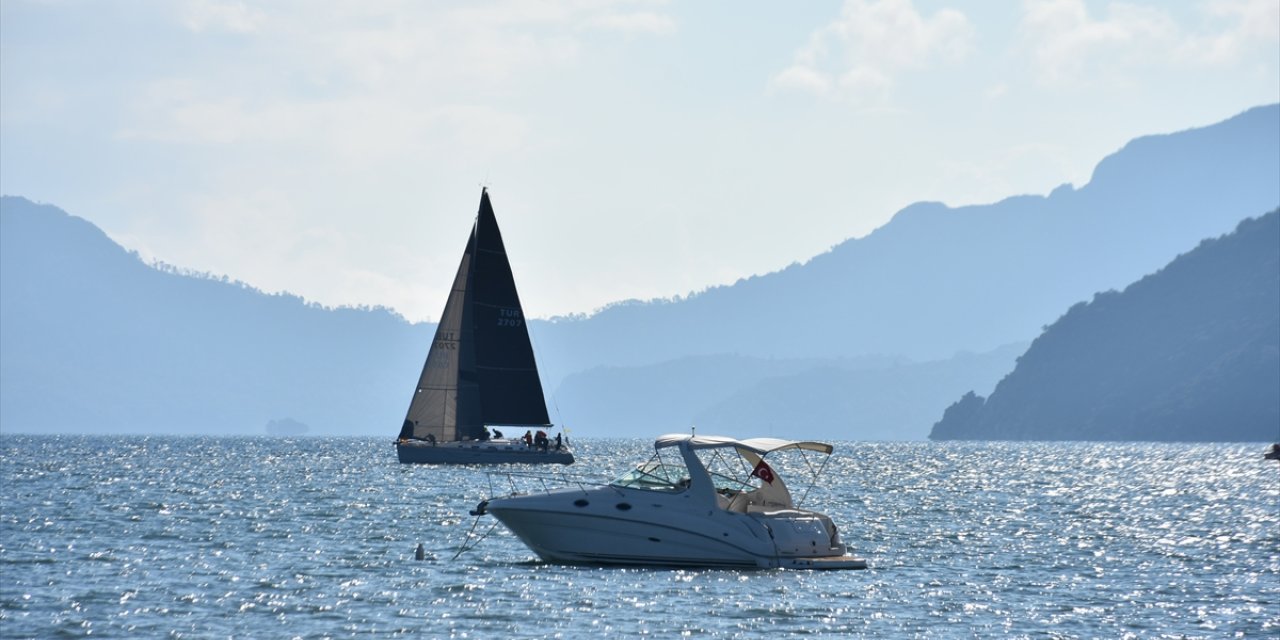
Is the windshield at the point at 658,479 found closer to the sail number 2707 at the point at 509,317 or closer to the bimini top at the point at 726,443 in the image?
the bimini top at the point at 726,443

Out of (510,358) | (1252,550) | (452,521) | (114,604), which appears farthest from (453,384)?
(114,604)

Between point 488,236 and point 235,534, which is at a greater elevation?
point 488,236

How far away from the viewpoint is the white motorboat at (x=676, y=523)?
1854 inches

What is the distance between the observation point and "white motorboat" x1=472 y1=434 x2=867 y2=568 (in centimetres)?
4709

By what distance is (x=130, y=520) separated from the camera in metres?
64.6

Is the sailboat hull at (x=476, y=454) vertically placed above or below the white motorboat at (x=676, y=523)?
above

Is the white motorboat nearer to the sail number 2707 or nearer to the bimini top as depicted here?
the bimini top

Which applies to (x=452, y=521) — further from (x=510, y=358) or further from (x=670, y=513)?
(x=510, y=358)

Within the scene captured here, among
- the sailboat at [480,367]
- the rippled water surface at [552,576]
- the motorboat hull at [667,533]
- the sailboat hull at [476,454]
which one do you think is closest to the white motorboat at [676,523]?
the motorboat hull at [667,533]

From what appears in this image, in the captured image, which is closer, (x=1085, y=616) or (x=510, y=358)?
(x=1085, y=616)

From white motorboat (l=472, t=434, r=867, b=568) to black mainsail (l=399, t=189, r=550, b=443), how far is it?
5615cm

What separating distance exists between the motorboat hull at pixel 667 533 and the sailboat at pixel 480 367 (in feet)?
184

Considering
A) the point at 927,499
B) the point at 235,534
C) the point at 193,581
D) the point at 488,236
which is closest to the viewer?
the point at 193,581

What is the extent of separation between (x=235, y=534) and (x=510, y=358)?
4695cm
